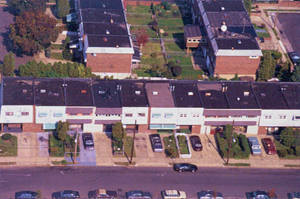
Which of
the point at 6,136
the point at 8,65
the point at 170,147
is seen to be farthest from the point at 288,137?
the point at 8,65

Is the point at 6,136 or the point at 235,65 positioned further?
the point at 235,65

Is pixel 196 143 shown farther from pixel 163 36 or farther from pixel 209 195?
pixel 163 36

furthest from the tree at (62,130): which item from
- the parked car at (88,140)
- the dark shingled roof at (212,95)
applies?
the dark shingled roof at (212,95)

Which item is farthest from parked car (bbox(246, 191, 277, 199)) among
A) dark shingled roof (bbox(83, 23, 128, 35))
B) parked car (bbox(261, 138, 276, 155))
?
dark shingled roof (bbox(83, 23, 128, 35))

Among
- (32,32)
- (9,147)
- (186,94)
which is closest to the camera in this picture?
(9,147)

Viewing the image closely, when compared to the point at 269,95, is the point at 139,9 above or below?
above

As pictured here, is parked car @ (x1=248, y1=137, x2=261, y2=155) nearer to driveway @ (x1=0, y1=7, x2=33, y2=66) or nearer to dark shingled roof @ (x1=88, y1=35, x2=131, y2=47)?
dark shingled roof @ (x1=88, y1=35, x2=131, y2=47)

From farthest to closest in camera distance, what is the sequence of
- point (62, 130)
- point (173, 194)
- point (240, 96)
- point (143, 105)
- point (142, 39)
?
point (142, 39) < point (240, 96) < point (143, 105) < point (62, 130) < point (173, 194)

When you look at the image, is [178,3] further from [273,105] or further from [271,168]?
[271,168]
